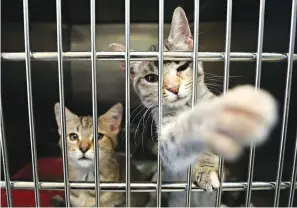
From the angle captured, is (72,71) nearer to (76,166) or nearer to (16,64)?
(16,64)

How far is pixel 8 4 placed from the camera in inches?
33.7

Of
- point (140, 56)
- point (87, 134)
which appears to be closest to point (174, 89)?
point (140, 56)

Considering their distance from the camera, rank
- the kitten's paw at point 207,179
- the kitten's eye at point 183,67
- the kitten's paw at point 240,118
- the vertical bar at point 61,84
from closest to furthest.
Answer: the kitten's paw at point 240,118, the vertical bar at point 61,84, the kitten's paw at point 207,179, the kitten's eye at point 183,67

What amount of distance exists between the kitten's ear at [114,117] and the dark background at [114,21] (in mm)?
89

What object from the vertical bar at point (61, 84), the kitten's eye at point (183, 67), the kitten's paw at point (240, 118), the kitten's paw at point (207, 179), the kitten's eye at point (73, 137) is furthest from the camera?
the kitten's eye at point (73, 137)

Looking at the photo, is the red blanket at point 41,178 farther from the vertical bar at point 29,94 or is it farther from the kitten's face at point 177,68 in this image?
the kitten's face at point 177,68

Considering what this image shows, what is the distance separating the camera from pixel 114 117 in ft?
3.04

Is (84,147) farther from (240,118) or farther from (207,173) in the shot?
(240,118)

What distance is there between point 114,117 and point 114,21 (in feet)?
0.80

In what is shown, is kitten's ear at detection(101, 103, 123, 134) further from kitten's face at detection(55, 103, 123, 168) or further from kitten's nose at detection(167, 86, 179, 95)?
kitten's nose at detection(167, 86, 179, 95)

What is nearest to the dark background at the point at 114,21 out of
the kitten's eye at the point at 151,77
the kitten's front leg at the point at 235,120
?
the kitten's eye at the point at 151,77

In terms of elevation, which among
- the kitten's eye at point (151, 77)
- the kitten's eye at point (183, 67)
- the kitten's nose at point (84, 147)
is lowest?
the kitten's nose at point (84, 147)

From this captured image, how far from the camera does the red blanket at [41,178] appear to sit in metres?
0.88

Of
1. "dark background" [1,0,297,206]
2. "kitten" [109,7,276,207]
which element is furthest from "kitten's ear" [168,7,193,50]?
"dark background" [1,0,297,206]
